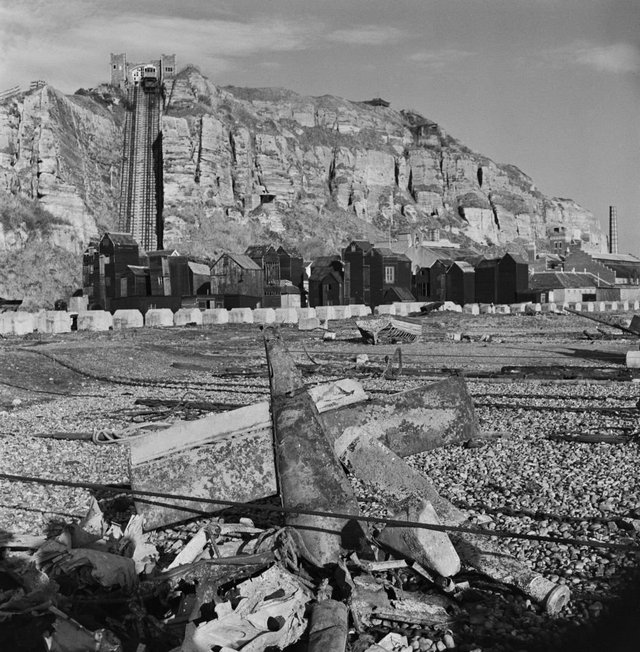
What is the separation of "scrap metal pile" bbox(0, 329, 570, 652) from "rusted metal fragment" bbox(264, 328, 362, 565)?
0.4 inches

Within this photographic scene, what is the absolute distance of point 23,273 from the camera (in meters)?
85.7

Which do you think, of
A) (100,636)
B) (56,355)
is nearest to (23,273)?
(56,355)

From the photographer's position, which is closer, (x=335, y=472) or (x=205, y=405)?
(x=335, y=472)

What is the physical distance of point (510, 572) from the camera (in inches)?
205

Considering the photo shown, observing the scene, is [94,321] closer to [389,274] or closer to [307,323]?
[307,323]

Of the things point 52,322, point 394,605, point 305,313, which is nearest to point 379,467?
point 394,605

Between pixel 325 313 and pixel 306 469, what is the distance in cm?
4367

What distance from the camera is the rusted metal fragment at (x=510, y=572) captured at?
491cm

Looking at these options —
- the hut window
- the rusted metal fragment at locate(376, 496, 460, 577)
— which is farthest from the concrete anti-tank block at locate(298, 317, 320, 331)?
the rusted metal fragment at locate(376, 496, 460, 577)

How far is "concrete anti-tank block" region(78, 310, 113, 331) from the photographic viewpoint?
40375 millimetres

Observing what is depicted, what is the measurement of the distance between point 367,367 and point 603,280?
78520 millimetres

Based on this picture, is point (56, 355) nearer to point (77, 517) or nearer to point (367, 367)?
point (367, 367)

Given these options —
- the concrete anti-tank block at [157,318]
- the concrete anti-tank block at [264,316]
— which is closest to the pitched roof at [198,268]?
the concrete anti-tank block at [264,316]

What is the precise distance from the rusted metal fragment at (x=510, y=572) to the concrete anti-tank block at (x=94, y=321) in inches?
1460
